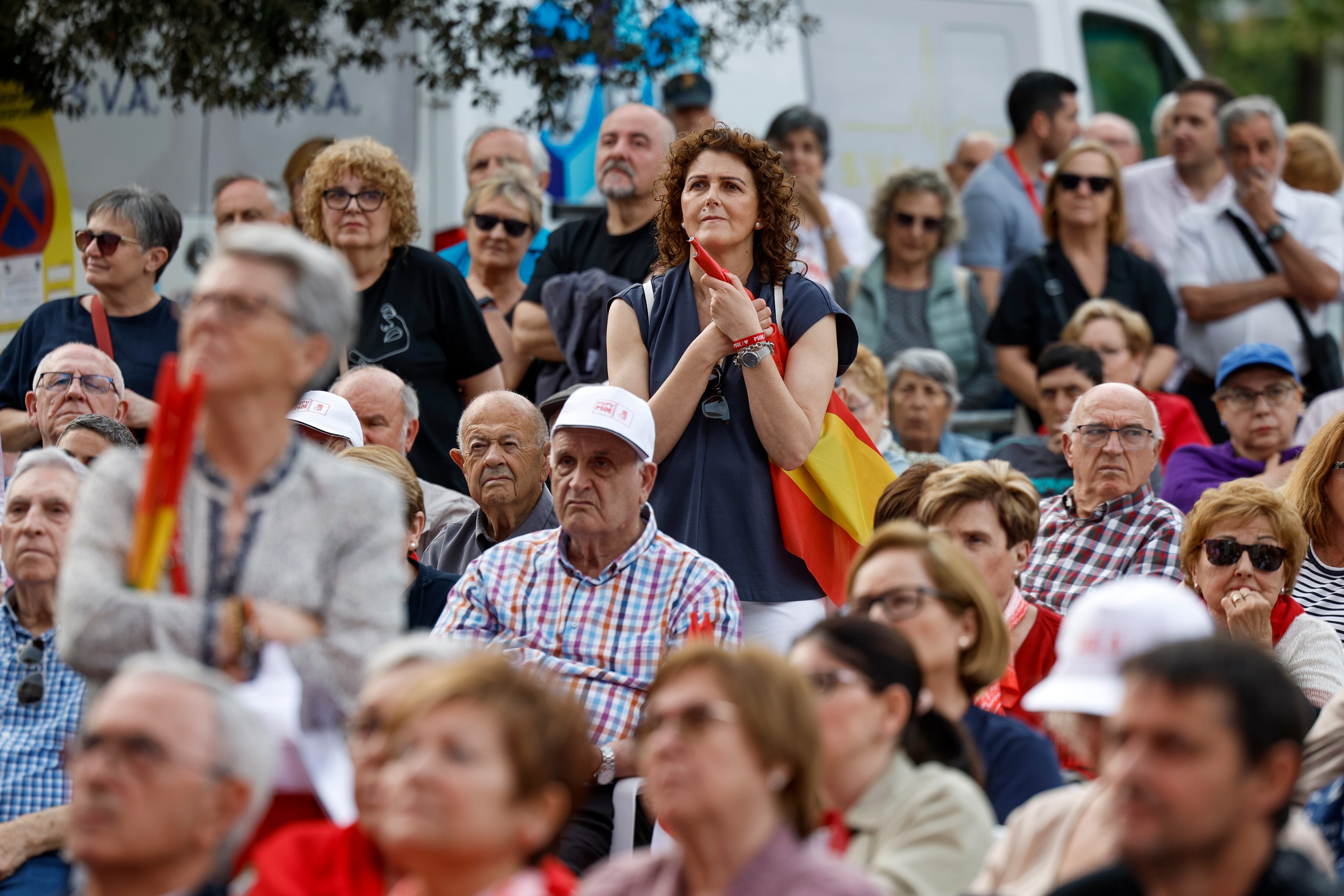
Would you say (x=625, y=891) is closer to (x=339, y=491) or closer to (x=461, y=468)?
(x=339, y=491)

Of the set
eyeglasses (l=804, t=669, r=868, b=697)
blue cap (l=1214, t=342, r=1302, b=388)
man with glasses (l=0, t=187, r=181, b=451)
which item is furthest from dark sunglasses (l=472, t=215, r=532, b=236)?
eyeglasses (l=804, t=669, r=868, b=697)

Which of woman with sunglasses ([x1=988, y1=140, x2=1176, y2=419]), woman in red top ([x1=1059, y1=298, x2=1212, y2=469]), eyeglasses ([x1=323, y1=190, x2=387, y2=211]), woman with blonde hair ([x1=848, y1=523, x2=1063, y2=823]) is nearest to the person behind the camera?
woman with blonde hair ([x1=848, y1=523, x2=1063, y2=823])

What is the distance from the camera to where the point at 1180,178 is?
907 cm

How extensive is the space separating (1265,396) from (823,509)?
255cm

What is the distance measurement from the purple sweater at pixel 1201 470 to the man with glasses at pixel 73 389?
3.93m

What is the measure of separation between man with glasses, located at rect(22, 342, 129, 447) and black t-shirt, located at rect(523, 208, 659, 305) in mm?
1640

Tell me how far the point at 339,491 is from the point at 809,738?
3.03 feet

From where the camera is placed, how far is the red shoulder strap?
20.0 ft

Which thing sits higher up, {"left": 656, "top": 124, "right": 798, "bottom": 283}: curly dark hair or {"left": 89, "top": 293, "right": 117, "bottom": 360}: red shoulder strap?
Answer: {"left": 656, "top": 124, "right": 798, "bottom": 283}: curly dark hair

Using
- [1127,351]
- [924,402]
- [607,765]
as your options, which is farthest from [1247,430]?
[607,765]

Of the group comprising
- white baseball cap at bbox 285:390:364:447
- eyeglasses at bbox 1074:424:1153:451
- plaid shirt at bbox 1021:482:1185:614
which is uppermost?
white baseball cap at bbox 285:390:364:447

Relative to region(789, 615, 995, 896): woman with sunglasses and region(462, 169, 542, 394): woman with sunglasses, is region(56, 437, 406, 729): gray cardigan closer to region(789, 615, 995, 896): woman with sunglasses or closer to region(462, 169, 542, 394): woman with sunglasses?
region(789, 615, 995, 896): woman with sunglasses

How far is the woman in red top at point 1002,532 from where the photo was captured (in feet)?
14.8

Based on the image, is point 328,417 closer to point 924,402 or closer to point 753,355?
point 753,355
